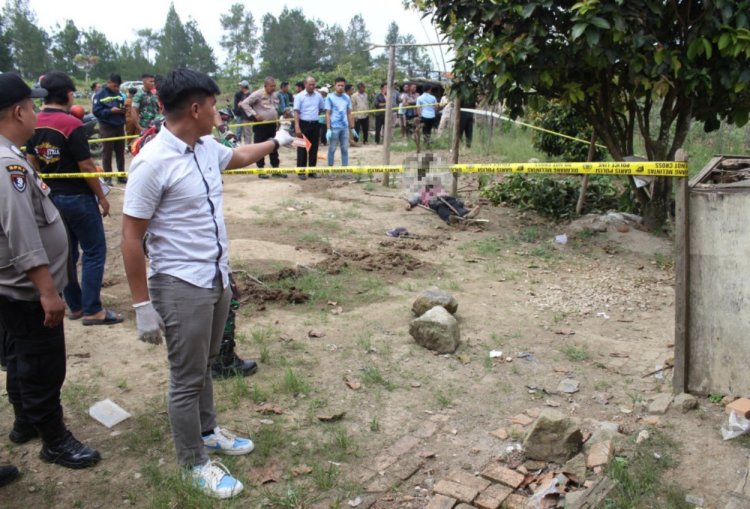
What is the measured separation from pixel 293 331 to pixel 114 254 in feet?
10.7

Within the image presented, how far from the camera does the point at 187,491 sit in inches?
116

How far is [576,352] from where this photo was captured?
15.1 feet

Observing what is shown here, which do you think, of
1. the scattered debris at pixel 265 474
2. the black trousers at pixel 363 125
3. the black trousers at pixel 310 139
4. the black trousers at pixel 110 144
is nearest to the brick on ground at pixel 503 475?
the scattered debris at pixel 265 474

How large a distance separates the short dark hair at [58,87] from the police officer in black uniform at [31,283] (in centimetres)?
135

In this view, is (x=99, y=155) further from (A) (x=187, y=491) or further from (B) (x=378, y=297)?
(A) (x=187, y=491)

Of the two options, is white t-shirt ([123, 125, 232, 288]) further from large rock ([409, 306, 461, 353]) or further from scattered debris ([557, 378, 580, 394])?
scattered debris ([557, 378, 580, 394])

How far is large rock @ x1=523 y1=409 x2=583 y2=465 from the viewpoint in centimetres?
325

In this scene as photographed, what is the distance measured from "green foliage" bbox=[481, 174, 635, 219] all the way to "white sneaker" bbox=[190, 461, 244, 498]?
265 inches

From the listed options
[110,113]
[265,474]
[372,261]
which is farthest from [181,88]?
[110,113]

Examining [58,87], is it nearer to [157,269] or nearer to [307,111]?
[157,269]

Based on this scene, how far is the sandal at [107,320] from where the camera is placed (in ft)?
16.9

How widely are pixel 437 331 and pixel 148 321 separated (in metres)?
2.31

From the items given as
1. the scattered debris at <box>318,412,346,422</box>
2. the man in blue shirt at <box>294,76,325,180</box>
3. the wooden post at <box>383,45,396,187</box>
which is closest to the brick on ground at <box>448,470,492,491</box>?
the scattered debris at <box>318,412,346,422</box>

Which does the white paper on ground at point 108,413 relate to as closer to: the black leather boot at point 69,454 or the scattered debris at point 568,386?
the black leather boot at point 69,454
